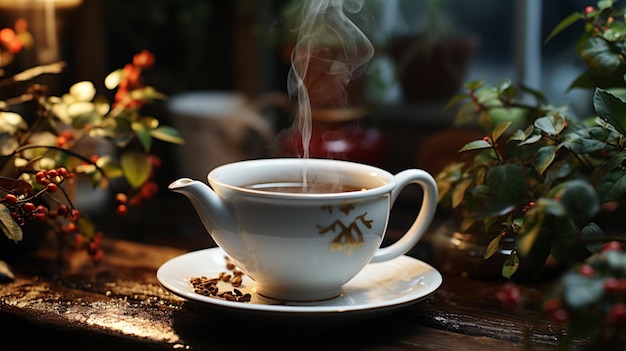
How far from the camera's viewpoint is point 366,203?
0.87 meters

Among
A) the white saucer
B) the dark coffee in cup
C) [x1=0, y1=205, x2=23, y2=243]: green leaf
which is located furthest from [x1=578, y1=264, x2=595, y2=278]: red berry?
[x1=0, y1=205, x2=23, y2=243]: green leaf

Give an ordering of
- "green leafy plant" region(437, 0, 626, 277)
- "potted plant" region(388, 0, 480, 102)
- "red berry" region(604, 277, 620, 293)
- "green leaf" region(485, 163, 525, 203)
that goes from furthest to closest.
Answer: "potted plant" region(388, 0, 480, 102) → "green leaf" region(485, 163, 525, 203) → "green leafy plant" region(437, 0, 626, 277) → "red berry" region(604, 277, 620, 293)

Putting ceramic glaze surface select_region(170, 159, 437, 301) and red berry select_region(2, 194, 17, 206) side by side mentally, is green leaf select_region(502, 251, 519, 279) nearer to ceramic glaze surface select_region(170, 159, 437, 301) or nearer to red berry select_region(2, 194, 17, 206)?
ceramic glaze surface select_region(170, 159, 437, 301)

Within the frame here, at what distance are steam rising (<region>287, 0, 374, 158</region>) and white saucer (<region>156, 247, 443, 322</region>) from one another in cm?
20

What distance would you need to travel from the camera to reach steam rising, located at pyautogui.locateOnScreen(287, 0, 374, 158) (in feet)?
3.72

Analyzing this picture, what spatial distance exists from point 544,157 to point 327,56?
1022 millimetres

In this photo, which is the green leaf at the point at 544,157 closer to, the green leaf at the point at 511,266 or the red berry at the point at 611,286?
the green leaf at the point at 511,266

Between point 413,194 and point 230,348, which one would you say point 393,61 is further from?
point 230,348

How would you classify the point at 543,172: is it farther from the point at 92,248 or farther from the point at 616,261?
the point at 92,248

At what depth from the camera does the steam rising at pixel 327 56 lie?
1135 millimetres

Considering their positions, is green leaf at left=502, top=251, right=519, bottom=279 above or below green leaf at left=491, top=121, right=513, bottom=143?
below

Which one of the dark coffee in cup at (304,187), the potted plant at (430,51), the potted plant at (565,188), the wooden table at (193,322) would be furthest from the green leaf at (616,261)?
the potted plant at (430,51)

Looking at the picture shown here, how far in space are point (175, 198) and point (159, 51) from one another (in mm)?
757

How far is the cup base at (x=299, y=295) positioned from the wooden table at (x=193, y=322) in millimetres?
47
